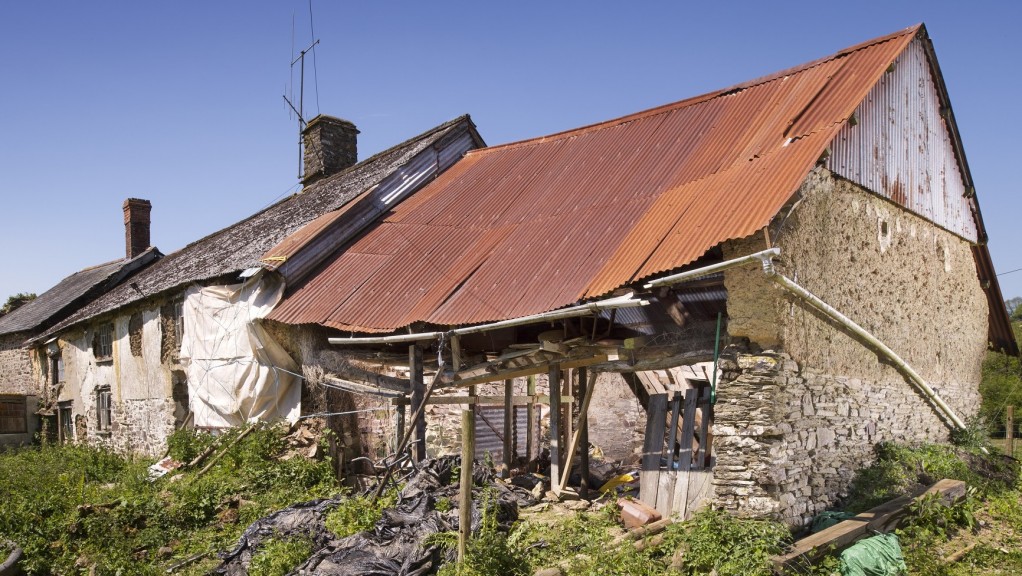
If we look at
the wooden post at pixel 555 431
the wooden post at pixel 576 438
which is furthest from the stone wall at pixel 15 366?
the wooden post at pixel 576 438

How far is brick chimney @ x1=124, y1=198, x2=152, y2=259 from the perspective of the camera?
86.1ft

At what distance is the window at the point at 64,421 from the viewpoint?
21.4 meters

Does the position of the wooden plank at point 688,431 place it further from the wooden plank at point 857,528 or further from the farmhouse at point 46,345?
the farmhouse at point 46,345

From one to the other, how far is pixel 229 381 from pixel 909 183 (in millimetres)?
11696

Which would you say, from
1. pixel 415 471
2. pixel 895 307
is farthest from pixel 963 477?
pixel 415 471

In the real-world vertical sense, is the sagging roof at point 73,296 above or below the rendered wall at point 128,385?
above

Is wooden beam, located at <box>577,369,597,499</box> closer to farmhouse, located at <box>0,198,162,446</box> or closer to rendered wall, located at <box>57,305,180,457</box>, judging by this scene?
rendered wall, located at <box>57,305,180,457</box>

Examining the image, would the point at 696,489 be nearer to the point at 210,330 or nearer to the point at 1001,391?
the point at 210,330

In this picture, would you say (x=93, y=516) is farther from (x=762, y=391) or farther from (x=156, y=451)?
(x=762, y=391)

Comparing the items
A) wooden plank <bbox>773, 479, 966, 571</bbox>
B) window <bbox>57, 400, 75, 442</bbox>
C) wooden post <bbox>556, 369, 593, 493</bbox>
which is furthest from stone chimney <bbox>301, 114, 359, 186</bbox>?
wooden plank <bbox>773, 479, 966, 571</bbox>

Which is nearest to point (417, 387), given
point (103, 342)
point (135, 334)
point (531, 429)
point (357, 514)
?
point (357, 514)

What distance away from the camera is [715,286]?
10805mm

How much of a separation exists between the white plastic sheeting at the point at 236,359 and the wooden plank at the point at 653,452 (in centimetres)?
621

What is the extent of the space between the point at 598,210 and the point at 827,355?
3895mm
